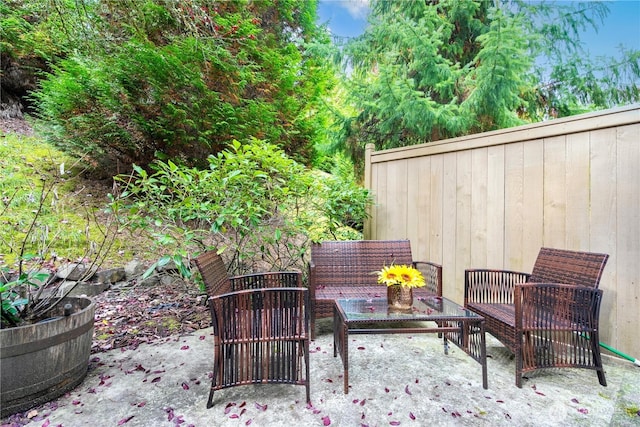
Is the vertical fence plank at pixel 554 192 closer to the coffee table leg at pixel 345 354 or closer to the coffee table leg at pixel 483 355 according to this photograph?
the coffee table leg at pixel 483 355

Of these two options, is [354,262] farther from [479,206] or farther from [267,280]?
[479,206]

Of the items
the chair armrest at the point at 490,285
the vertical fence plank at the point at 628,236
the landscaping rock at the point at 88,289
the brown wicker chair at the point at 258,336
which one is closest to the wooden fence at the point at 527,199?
the vertical fence plank at the point at 628,236

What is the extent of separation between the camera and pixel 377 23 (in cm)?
337

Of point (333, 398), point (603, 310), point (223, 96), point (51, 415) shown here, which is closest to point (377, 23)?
point (223, 96)

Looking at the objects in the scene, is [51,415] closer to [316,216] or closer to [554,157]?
[316,216]

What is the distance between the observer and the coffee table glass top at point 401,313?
1.85 m

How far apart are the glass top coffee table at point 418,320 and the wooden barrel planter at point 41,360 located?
5.29ft

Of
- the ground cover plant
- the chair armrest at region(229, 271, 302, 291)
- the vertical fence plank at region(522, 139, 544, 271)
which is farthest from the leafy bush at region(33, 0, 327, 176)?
the vertical fence plank at region(522, 139, 544, 271)

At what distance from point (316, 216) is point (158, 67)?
2.62 m

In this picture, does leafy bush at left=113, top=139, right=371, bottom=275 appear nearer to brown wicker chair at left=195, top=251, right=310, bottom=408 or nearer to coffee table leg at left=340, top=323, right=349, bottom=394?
brown wicker chair at left=195, top=251, right=310, bottom=408

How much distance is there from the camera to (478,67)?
115 inches

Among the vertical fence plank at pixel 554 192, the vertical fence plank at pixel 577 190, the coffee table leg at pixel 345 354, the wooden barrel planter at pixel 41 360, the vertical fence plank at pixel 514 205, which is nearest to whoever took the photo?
the wooden barrel planter at pixel 41 360

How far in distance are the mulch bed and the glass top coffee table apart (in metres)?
1.55

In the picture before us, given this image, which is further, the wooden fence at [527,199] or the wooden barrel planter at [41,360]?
the wooden fence at [527,199]
